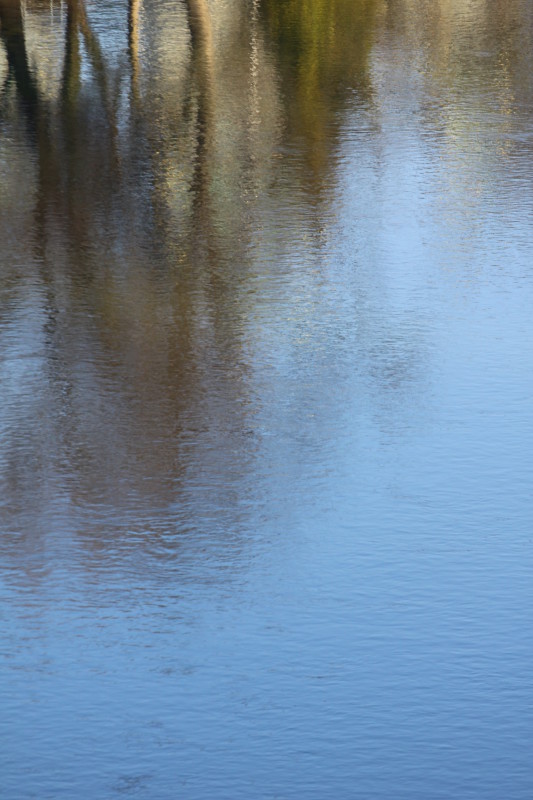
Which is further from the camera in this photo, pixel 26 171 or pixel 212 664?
pixel 26 171

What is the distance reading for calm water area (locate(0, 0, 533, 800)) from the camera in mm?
4641

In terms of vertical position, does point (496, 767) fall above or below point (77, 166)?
above

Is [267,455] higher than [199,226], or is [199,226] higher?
[267,455]

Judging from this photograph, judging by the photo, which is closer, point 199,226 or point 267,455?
point 267,455

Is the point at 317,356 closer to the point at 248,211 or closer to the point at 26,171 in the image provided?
the point at 248,211

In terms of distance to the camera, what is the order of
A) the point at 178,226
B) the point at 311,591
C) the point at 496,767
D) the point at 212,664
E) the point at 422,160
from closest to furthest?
the point at 496,767
the point at 212,664
the point at 311,591
the point at 178,226
the point at 422,160

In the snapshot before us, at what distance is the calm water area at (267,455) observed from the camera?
4.64 m

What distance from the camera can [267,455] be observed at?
21.9 ft

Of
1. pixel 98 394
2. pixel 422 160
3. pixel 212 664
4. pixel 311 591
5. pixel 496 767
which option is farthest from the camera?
pixel 422 160

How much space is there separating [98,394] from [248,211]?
11.7 ft

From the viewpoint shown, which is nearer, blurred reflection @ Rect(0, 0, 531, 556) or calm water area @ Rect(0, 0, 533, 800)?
calm water area @ Rect(0, 0, 533, 800)

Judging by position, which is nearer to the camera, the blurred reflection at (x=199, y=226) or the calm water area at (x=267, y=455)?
the calm water area at (x=267, y=455)

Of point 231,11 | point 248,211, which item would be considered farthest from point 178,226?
point 231,11

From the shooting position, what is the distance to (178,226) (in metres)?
10.3
